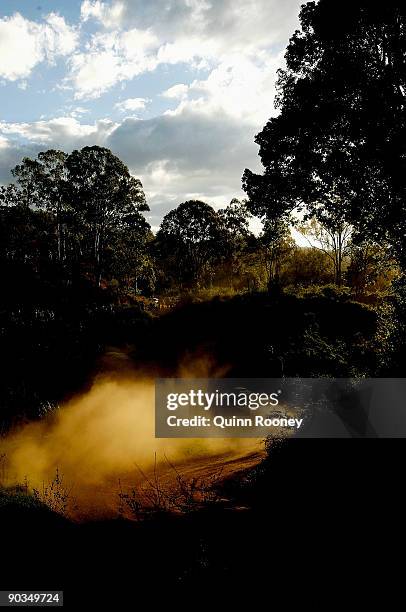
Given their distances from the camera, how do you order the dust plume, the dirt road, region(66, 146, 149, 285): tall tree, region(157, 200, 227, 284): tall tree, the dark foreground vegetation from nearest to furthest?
the dark foreground vegetation → the dirt road → the dust plume → region(66, 146, 149, 285): tall tree → region(157, 200, 227, 284): tall tree

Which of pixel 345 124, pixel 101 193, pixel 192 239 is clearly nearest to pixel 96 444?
pixel 345 124

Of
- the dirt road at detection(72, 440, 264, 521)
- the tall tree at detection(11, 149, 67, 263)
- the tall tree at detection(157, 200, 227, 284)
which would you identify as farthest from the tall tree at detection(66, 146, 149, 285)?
the dirt road at detection(72, 440, 264, 521)

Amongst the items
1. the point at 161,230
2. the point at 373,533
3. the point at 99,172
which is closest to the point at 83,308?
the point at 99,172

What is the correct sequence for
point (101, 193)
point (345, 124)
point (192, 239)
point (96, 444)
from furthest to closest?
point (192, 239)
point (101, 193)
point (96, 444)
point (345, 124)

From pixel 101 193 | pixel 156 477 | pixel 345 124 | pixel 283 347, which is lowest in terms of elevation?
pixel 156 477

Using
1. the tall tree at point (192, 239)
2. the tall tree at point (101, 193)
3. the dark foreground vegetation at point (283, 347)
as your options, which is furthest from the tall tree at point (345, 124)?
the tall tree at point (192, 239)

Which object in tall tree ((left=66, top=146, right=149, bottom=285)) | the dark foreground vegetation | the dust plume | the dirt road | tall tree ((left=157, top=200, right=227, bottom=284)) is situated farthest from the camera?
tall tree ((left=157, top=200, right=227, bottom=284))

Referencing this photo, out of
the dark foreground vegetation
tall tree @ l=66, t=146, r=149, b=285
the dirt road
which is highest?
tall tree @ l=66, t=146, r=149, b=285

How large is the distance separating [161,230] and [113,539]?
5945 centimetres

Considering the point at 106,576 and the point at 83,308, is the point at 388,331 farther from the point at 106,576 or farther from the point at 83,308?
the point at 83,308

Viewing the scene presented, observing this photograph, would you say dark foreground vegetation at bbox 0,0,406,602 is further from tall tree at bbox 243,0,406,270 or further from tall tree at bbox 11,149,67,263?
tall tree at bbox 11,149,67,263

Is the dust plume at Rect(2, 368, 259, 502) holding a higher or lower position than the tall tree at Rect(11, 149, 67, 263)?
lower

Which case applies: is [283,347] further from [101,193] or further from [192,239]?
[192,239]

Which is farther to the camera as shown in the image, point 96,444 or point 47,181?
point 47,181
